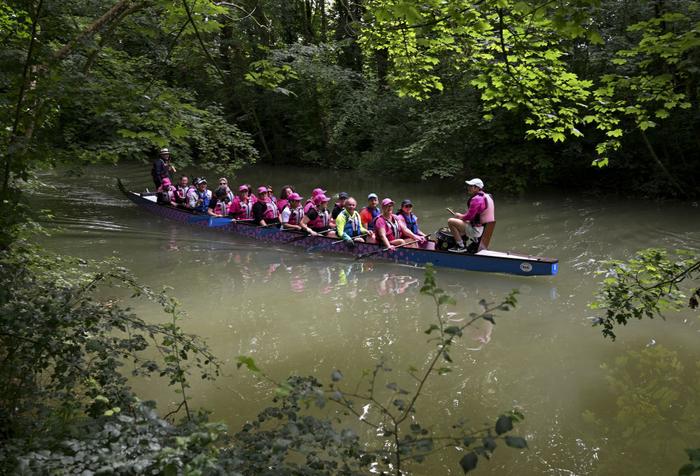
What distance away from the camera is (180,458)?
236 centimetres

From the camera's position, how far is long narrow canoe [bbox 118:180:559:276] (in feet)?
32.6

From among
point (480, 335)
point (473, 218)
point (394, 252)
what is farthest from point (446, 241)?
point (480, 335)

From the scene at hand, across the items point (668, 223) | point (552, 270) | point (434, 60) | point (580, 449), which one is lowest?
point (580, 449)

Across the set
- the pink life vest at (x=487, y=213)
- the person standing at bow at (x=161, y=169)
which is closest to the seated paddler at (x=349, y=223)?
the pink life vest at (x=487, y=213)

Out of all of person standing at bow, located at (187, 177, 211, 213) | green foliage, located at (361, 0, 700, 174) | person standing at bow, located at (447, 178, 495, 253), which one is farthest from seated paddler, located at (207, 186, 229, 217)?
green foliage, located at (361, 0, 700, 174)

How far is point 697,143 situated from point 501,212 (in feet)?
19.6

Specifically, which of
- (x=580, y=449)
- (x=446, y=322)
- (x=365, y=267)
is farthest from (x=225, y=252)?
(x=580, y=449)

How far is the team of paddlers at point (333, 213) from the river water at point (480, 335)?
697mm

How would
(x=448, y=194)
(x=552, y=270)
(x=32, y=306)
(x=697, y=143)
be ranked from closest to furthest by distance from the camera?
(x=32, y=306) → (x=552, y=270) → (x=697, y=143) → (x=448, y=194)

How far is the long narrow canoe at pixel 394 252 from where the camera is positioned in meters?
9.92

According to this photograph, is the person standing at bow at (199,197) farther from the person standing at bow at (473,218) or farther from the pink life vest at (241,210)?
the person standing at bow at (473,218)

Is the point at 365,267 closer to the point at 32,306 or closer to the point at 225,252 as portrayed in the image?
the point at 225,252

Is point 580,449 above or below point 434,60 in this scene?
below

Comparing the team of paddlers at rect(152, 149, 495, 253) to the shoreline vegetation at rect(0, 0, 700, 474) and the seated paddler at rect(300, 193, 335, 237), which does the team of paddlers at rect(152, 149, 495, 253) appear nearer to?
the seated paddler at rect(300, 193, 335, 237)
